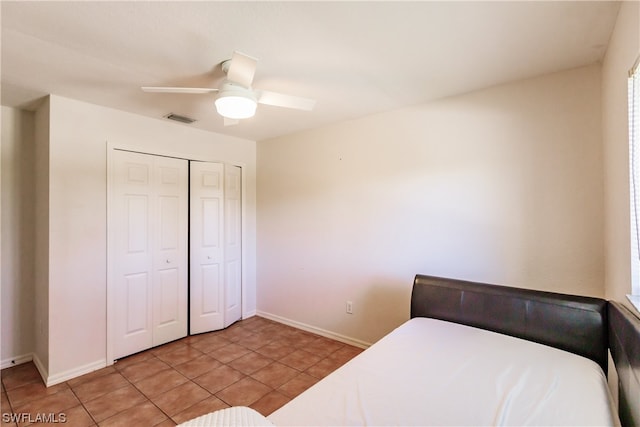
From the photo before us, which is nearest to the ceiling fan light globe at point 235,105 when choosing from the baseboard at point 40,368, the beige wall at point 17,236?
the beige wall at point 17,236

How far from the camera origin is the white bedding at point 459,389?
1131 millimetres

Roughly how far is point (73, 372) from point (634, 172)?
402 cm

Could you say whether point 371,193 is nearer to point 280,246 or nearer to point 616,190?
point 280,246

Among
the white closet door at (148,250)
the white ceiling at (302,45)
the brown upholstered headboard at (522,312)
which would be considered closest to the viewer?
the white ceiling at (302,45)

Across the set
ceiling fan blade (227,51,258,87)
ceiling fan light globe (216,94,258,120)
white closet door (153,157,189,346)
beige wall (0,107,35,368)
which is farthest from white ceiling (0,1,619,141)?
white closet door (153,157,189,346)

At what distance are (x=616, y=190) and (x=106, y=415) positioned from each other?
11.5ft

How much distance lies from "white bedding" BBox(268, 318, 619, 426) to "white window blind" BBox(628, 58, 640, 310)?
1.57 ft

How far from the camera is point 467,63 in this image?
6.42ft

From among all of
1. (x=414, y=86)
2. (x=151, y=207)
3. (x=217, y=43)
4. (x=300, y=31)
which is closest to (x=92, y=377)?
(x=151, y=207)

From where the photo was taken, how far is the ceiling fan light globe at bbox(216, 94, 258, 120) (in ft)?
5.96

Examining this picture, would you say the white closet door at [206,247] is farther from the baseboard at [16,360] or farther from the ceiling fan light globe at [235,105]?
the ceiling fan light globe at [235,105]

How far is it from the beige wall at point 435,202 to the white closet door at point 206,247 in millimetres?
621

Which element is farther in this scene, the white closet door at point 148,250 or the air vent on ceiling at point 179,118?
the air vent on ceiling at point 179,118

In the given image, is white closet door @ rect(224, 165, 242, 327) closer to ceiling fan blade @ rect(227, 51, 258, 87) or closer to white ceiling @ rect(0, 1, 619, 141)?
white ceiling @ rect(0, 1, 619, 141)
